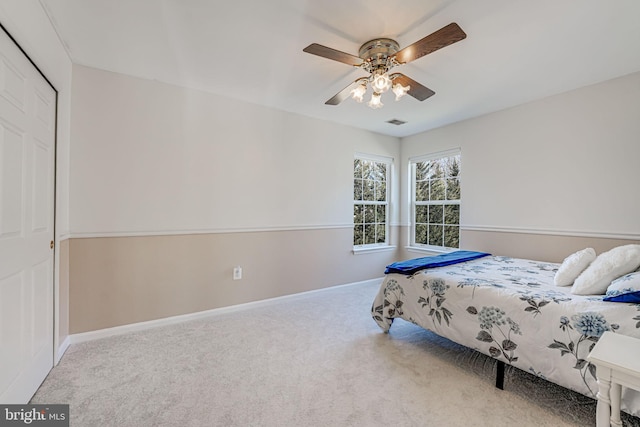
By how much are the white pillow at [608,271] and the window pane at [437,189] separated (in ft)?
8.04

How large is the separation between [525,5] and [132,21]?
2578 mm

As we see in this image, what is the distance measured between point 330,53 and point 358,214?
284cm

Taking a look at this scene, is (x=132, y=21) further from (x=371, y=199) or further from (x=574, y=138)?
(x=574, y=138)

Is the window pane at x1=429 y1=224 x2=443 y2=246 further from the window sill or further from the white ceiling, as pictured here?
the white ceiling

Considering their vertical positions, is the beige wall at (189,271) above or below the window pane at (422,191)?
below

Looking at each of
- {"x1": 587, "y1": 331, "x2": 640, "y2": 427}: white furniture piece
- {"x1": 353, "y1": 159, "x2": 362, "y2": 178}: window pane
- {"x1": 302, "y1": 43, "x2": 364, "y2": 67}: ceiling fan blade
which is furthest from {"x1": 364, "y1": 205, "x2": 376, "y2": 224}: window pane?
{"x1": 587, "y1": 331, "x2": 640, "y2": 427}: white furniture piece

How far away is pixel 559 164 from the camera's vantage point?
294cm

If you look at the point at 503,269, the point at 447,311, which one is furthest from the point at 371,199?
the point at 447,311

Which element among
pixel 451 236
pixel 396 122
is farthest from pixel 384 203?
pixel 396 122

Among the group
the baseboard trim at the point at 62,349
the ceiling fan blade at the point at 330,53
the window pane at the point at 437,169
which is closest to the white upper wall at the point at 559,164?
the window pane at the point at 437,169

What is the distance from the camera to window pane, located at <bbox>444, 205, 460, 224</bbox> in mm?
3968

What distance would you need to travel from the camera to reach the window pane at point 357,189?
4297mm

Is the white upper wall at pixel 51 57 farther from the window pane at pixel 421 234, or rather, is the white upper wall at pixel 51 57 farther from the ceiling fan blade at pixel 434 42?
the window pane at pixel 421 234

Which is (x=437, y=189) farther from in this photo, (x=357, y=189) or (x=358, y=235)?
(x=358, y=235)
